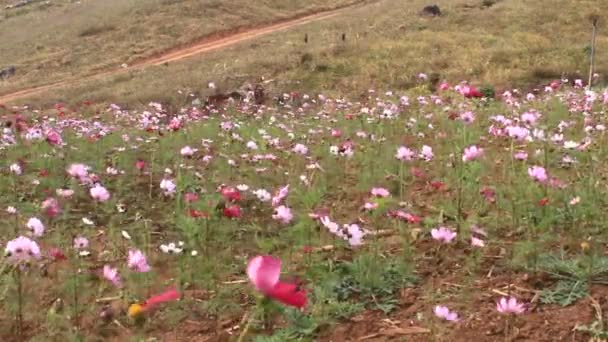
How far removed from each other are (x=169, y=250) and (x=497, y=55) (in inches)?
685

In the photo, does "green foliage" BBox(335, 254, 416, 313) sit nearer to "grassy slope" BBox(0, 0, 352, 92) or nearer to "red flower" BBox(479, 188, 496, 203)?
"red flower" BBox(479, 188, 496, 203)

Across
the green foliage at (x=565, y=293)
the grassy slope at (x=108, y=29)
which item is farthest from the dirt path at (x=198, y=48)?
the green foliage at (x=565, y=293)

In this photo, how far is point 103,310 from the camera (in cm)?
305

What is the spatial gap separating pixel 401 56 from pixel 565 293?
1838cm

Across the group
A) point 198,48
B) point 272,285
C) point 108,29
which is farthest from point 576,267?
point 108,29

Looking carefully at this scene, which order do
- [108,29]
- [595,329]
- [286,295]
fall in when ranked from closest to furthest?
[286,295], [595,329], [108,29]

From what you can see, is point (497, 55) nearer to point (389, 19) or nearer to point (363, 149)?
point (389, 19)

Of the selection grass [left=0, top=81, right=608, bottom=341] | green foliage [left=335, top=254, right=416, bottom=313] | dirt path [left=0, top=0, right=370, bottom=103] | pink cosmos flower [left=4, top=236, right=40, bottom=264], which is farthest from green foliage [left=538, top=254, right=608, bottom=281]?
dirt path [left=0, top=0, right=370, bottom=103]

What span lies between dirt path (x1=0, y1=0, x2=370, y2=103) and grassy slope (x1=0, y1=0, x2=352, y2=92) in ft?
1.80

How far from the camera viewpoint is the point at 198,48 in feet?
90.0

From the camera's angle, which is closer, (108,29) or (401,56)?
(401,56)

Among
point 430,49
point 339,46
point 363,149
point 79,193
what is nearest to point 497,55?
point 430,49

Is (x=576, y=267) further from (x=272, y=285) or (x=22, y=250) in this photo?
(x=22, y=250)

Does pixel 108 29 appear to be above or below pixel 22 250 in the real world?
below
